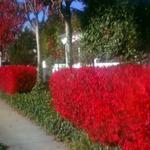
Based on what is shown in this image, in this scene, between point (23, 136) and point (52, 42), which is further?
point (52, 42)

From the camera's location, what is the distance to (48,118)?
13898 millimetres

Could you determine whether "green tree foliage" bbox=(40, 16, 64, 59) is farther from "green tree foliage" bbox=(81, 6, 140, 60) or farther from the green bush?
"green tree foliage" bbox=(81, 6, 140, 60)

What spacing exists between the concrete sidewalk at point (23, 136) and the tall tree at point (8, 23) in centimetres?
1189

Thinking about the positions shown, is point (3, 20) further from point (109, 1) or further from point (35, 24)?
point (109, 1)

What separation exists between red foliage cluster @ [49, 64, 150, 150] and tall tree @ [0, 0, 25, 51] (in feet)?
52.4

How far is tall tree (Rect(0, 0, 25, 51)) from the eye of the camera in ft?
93.3

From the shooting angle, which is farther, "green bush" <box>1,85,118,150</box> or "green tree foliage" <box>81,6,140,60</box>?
"green tree foliage" <box>81,6,140,60</box>

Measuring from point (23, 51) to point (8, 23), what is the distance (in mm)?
7707

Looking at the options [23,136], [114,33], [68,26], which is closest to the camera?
[23,136]

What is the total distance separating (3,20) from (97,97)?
78.3ft

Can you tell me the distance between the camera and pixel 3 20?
32719 mm

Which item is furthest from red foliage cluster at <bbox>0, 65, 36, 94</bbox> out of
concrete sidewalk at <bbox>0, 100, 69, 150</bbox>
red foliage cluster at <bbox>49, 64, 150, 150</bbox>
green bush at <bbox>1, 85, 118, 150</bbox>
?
red foliage cluster at <bbox>49, 64, 150, 150</bbox>

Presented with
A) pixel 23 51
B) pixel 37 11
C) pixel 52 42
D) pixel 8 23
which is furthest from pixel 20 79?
pixel 23 51

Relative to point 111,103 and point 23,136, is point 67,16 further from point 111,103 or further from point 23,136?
point 111,103
